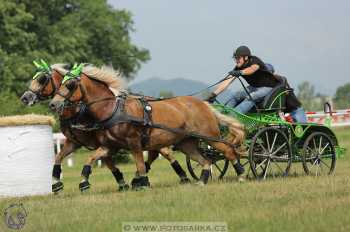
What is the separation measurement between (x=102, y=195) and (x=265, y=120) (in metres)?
3.46

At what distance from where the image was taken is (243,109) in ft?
45.6

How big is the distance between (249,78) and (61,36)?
33446 millimetres

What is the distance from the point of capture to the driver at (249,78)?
13.8 meters

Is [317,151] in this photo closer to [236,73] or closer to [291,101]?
[291,101]

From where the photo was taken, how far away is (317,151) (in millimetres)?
14227

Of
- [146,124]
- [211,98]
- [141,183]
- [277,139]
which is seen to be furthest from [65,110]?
[277,139]

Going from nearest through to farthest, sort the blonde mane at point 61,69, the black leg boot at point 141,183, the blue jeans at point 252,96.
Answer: the black leg boot at point 141,183, the blonde mane at point 61,69, the blue jeans at point 252,96

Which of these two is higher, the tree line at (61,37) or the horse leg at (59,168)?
the tree line at (61,37)

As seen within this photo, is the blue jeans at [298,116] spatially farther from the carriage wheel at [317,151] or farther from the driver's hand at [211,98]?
the driver's hand at [211,98]

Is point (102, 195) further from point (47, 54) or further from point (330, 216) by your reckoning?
point (47, 54)

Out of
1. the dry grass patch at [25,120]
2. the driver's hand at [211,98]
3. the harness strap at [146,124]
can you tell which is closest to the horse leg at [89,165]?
the harness strap at [146,124]

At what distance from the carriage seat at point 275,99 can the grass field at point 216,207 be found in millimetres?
1781

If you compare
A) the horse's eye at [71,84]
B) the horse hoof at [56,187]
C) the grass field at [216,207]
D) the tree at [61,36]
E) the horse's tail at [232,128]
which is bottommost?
the grass field at [216,207]

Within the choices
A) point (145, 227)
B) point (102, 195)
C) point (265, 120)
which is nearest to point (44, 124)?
point (102, 195)
